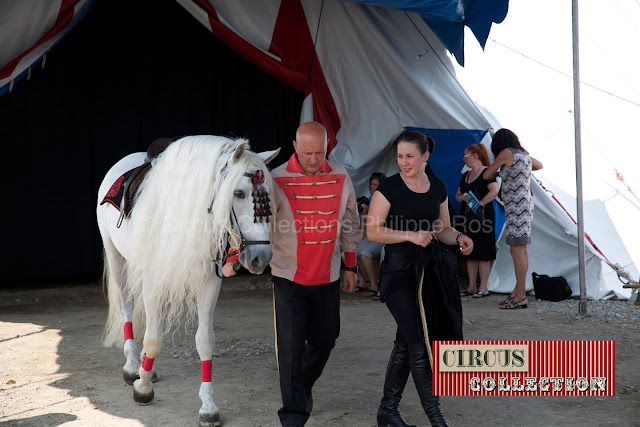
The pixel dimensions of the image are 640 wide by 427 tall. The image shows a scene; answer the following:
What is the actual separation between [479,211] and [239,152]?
162 inches

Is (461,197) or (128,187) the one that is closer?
(128,187)

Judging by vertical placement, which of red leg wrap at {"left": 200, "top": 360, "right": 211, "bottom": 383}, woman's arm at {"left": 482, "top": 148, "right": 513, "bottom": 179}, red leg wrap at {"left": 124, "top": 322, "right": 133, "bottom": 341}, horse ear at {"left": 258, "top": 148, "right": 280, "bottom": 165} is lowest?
red leg wrap at {"left": 200, "top": 360, "right": 211, "bottom": 383}

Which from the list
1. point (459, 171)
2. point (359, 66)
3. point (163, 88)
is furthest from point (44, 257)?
point (459, 171)

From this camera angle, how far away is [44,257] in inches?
291

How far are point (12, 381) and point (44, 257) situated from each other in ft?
→ 12.2

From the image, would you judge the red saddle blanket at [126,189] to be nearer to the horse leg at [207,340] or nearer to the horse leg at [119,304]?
the horse leg at [119,304]

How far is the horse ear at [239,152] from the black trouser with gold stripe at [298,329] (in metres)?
0.63

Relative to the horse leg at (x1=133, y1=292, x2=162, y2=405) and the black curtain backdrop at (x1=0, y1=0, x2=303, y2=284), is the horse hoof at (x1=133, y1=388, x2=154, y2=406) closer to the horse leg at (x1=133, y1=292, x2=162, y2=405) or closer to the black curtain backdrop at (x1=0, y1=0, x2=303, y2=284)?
the horse leg at (x1=133, y1=292, x2=162, y2=405)

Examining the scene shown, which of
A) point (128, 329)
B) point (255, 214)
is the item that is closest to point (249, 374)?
point (128, 329)

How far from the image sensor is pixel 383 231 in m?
3.05

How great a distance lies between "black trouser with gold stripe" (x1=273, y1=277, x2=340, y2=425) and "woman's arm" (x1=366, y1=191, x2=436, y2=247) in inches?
13.3

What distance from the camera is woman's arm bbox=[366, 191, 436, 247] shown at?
9.60 feet

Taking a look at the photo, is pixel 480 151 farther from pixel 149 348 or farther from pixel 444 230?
pixel 149 348

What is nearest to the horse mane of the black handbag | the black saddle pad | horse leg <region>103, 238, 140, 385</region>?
the black saddle pad
